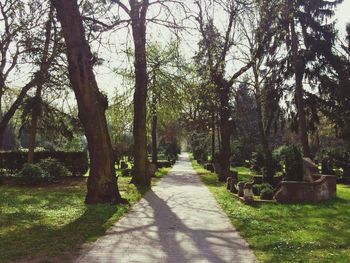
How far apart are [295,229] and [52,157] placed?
20.7 metres

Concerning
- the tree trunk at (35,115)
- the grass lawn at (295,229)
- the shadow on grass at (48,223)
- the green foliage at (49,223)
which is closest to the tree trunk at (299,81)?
the grass lawn at (295,229)

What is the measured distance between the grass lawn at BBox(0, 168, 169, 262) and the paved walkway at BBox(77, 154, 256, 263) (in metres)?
0.44

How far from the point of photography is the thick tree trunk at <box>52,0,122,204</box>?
13.3m

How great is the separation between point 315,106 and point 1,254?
26135 millimetres

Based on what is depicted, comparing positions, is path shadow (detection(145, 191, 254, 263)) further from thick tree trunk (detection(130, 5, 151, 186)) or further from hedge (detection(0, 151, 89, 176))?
hedge (detection(0, 151, 89, 176))

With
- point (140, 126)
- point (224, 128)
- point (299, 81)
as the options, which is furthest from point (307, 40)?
point (140, 126)

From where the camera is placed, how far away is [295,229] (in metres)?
10.2

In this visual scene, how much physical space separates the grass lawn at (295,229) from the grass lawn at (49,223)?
10.3 ft

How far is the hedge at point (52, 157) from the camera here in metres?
27.9

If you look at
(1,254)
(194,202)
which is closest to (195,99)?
(194,202)

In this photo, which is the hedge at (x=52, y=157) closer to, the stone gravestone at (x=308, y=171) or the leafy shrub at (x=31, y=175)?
the leafy shrub at (x=31, y=175)

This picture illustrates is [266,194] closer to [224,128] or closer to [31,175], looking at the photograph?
[31,175]

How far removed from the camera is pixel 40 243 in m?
8.51

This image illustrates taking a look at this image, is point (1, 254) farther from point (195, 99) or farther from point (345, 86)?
point (345, 86)
